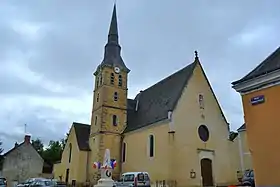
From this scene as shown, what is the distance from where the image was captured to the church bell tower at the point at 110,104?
31.5m

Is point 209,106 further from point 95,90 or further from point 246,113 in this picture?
point 246,113

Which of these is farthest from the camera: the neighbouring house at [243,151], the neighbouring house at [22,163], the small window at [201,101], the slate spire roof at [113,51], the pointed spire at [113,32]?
the neighbouring house at [22,163]

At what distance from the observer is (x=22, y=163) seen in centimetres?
3941

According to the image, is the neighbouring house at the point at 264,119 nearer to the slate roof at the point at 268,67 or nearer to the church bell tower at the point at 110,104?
the slate roof at the point at 268,67

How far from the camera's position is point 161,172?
2478 cm

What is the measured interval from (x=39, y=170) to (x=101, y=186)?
26.7m

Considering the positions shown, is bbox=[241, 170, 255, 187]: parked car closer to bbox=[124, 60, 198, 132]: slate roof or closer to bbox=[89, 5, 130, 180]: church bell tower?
bbox=[124, 60, 198, 132]: slate roof

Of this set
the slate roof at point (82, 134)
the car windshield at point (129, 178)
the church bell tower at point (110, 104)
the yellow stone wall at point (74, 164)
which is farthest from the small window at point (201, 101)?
the yellow stone wall at point (74, 164)

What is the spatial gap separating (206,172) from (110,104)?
12716mm

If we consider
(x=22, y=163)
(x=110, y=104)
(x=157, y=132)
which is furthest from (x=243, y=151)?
(x=22, y=163)

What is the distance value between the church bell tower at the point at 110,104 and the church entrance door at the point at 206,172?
941 centimetres

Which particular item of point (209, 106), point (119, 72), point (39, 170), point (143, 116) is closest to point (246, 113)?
point (209, 106)

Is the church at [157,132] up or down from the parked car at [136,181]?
up

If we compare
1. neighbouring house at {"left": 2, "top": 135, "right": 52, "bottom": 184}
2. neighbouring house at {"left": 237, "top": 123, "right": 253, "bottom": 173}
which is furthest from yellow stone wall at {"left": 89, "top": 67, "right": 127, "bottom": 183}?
neighbouring house at {"left": 237, "top": 123, "right": 253, "bottom": 173}
